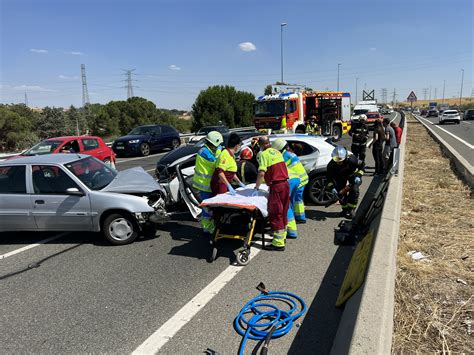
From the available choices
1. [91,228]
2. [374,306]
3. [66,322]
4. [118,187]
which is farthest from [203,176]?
[374,306]

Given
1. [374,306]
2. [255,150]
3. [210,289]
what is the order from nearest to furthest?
[374,306]
[210,289]
[255,150]

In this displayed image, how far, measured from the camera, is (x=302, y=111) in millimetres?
21094

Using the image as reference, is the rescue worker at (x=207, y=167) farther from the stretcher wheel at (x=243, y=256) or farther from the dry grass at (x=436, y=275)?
the dry grass at (x=436, y=275)

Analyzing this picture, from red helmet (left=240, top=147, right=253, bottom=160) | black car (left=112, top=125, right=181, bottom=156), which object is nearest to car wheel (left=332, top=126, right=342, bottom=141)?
black car (left=112, top=125, right=181, bottom=156)

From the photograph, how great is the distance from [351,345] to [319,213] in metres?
4.93

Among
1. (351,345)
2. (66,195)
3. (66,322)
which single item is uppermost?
(66,195)

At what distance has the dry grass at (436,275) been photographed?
3076mm

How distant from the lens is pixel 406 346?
2959 millimetres

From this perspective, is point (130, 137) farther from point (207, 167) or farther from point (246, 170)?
point (207, 167)

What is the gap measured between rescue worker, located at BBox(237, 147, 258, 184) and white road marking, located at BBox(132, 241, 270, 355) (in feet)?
8.99

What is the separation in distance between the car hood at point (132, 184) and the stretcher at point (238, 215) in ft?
4.73

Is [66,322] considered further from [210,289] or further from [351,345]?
[351,345]

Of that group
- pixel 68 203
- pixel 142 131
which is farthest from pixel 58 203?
pixel 142 131

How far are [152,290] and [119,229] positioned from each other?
182cm
